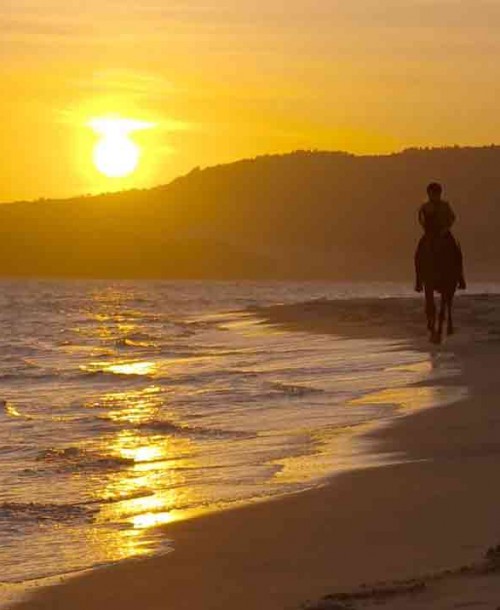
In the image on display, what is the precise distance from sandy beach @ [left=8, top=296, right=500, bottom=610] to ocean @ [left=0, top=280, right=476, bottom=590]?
12.8 inches

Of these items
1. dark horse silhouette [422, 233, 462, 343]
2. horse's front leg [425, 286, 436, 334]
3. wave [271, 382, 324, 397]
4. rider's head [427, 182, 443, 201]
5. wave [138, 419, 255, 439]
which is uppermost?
rider's head [427, 182, 443, 201]

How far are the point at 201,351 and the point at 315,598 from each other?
2014 cm

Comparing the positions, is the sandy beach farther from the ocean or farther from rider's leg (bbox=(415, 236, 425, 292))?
rider's leg (bbox=(415, 236, 425, 292))

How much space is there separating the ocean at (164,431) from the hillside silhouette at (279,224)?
448ft

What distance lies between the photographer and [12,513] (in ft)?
32.1

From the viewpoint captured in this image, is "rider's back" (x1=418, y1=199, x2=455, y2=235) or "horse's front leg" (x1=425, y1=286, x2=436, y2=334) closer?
"rider's back" (x1=418, y1=199, x2=455, y2=235)

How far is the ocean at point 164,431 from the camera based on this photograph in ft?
30.5

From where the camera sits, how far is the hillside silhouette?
561 ft

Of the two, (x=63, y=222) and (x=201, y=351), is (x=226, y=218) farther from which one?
(x=201, y=351)

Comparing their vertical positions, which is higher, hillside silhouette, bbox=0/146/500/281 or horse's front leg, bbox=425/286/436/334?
hillside silhouette, bbox=0/146/500/281

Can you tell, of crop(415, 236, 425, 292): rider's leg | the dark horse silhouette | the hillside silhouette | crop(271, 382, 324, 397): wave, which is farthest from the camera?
the hillside silhouette

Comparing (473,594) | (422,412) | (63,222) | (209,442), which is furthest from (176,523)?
(63,222)

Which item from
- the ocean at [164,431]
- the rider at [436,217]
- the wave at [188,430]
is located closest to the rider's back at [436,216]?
the rider at [436,217]

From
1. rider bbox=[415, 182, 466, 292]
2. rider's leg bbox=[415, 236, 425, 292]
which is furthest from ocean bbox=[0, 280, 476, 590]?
rider bbox=[415, 182, 466, 292]
